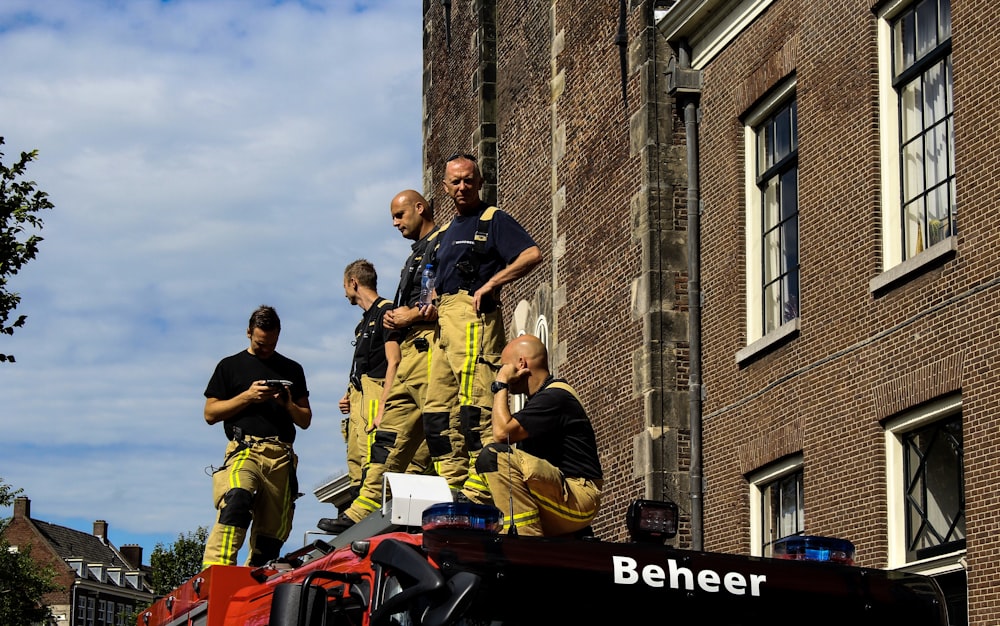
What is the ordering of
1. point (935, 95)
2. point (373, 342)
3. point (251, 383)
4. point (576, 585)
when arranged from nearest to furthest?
point (576, 585) → point (251, 383) → point (373, 342) → point (935, 95)

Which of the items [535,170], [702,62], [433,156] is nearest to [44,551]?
[433,156]

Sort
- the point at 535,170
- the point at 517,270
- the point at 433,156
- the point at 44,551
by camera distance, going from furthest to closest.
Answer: the point at 44,551 < the point at 433,156 < the point at 535,170 < the point at 517,270

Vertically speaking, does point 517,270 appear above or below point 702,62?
below

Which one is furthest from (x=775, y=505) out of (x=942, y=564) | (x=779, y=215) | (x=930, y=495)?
(x=942, y=564)

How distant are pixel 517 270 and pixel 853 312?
206 inches

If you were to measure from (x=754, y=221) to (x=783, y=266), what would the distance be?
80 centimetres

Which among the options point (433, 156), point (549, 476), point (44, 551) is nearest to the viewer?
point (549, 476)

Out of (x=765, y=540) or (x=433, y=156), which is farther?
(x=433, y=156)

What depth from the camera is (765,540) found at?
51.4 feet

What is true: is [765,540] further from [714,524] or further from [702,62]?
[702,62]

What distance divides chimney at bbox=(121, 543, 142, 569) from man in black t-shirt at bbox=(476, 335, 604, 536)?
98941 mm

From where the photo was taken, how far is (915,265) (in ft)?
42.9

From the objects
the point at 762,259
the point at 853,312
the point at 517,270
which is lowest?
the point at 517,270

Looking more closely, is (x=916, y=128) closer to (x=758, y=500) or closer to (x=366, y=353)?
(x=758, y=500)
